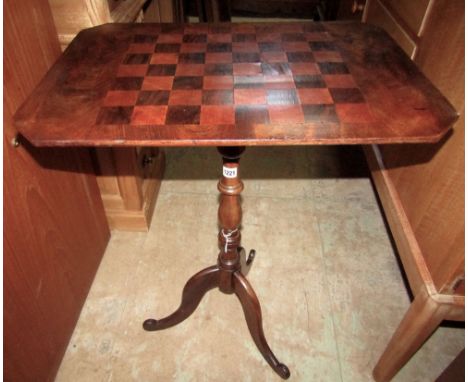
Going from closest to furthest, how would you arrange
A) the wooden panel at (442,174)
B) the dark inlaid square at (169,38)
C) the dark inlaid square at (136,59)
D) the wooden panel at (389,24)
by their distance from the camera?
the wooden panel at (442,174) → the dark inlaid square at (136,59) → the dark inlaid square at (169,38) → the wooden panel at (389,24)

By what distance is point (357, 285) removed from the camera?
1424mm

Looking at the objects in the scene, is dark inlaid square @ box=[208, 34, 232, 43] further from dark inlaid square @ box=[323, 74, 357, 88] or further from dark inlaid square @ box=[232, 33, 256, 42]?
dark inlaid square @ box=[323, 74, 357, 88]

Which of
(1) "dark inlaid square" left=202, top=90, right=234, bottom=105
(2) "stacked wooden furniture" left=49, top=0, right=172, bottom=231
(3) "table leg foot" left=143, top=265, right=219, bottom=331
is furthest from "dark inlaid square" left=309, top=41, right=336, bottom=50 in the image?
(3) "table leg foot" left=143, top=265, right=219, bottom=331

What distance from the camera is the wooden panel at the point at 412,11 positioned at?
1.06 meters

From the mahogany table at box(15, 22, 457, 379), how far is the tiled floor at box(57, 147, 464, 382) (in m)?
0.39

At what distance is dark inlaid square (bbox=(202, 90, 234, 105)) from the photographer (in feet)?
2.54

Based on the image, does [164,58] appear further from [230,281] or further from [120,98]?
[230,281]

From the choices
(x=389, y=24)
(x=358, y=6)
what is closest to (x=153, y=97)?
(x=389, y=24)

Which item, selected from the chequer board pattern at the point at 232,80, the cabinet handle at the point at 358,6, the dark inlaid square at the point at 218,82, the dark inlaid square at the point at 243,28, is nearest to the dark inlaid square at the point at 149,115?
the chequer board pattern at the point at 232,80

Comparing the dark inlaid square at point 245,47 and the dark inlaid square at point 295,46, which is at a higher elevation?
the dark inlaid square at point 295,46

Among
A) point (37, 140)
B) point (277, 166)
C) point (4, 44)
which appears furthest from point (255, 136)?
point (277, 166)

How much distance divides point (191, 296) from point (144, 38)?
827 mm

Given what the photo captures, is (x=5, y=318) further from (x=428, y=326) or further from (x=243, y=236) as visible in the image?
(x=428, y=326)

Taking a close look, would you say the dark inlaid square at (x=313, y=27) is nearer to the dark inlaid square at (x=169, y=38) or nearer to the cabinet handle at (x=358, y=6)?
the dark inlaid square at (x=169, y=38)
